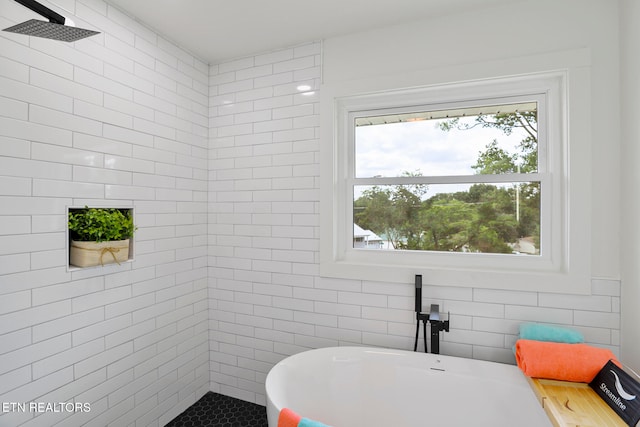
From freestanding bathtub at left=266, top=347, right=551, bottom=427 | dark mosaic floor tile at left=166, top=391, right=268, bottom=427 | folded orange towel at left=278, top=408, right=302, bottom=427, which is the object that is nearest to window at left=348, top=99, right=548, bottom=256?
freestanding bathtub at left=266, top=347, right=551, bottom=427

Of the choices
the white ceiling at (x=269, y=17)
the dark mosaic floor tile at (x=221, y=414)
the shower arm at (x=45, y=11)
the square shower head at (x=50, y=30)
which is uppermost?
the white ceiling at (x=269, y=17)

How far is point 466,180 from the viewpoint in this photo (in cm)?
220

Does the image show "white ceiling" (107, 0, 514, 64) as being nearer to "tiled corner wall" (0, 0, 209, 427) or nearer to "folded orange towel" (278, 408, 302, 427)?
"tiled corner wall" (0, 0, 209, 427)

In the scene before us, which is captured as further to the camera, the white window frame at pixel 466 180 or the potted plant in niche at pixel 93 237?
the white window frame at pixel 466 180

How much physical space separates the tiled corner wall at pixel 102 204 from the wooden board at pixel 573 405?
7.47 feet

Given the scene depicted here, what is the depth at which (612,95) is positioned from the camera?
1805 millimetres

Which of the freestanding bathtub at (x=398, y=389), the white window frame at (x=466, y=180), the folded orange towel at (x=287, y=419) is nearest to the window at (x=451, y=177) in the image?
the white window frame at (x=466, y=180)

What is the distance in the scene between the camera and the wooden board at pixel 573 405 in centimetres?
139

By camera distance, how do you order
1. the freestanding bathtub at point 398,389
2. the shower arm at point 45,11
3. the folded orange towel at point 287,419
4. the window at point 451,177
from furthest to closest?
the window at point 451,177 < the freestanding bathtub at point 398,389 < the folded orange towel at point 287,419 < the shower arm at point 45,11

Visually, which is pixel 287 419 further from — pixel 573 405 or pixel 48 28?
pixel 48 28

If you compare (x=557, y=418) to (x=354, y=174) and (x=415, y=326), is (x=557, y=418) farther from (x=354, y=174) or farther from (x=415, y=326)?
(x=354, y=174)

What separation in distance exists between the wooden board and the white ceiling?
2.12m

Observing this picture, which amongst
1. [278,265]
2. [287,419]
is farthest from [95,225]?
[287,419]

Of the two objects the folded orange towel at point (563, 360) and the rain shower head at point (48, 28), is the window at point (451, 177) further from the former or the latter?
the rain shower head at point (48, 28)
